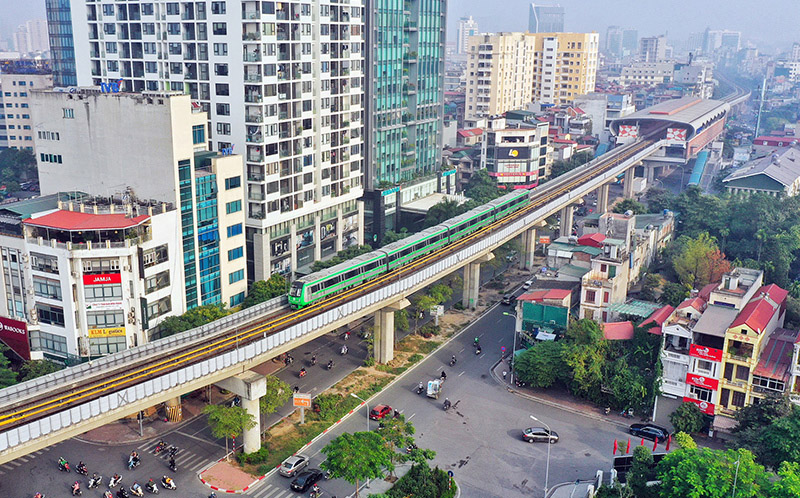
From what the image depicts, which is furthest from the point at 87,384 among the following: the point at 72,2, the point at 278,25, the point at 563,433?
the point at 72,2

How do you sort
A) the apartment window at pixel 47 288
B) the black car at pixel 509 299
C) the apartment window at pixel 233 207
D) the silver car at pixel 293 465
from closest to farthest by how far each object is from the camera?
the silver car at pixel 293 465 → the apartment window at pixel 47 288 → the apartment window at pixel 233 207 → the black car at pixel 509 299

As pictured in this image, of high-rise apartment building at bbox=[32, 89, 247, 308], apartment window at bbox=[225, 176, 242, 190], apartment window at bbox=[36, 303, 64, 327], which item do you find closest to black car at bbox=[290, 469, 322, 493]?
high-rise apartment building at bbox=[32, 89, 247, 308]

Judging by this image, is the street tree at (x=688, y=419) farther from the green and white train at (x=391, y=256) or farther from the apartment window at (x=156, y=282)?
the apartment window at (x=156, y=282)

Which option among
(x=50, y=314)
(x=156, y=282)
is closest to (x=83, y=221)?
(x=156, y=282)

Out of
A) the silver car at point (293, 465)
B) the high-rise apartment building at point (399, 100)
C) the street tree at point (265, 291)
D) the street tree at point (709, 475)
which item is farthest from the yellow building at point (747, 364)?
the high-rise apartment building at point (399, 100)

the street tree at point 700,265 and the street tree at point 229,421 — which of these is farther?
the street tree at point 700,265

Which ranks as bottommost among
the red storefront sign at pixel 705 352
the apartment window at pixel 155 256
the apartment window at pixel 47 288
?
the red storefront sign at pixel 705 352

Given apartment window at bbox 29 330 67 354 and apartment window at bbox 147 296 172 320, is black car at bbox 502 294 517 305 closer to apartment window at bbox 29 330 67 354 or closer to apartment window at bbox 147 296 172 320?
apartment window at bbox 147 296 172 320

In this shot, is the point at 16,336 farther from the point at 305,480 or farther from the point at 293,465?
the point at 305,480
